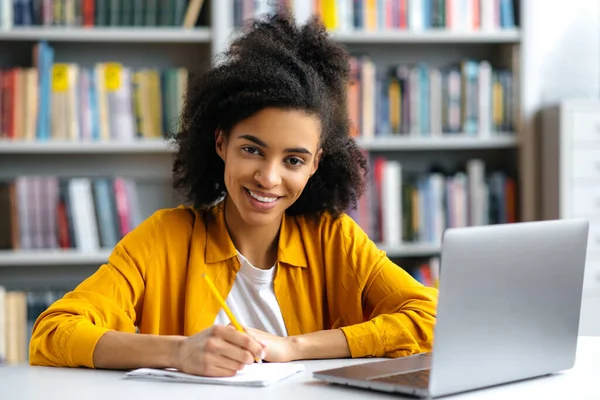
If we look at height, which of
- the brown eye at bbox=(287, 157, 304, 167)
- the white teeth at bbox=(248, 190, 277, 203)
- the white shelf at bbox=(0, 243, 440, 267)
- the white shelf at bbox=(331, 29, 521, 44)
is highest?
the white shelf at bbox=(331, 29, 521, 44)

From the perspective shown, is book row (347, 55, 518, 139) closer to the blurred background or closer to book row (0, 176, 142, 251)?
the blurred background

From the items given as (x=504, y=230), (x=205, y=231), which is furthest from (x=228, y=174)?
(x=504, y=230)

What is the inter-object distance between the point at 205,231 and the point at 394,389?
2.26ft

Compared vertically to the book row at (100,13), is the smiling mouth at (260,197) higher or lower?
lower

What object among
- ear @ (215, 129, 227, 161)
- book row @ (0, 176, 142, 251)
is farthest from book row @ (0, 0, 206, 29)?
ear @ (215, 129, 227, 161)

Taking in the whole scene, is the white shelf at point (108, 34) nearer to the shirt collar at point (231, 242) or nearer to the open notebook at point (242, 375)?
the shirt collar at point (231, 242)

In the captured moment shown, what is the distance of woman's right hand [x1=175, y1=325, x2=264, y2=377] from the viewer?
3.84 feet

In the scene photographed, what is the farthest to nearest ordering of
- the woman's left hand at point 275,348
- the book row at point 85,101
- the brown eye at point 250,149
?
the book row at point 85,101, the brown eye at point 250,149, the woman's left hand at point 275,348

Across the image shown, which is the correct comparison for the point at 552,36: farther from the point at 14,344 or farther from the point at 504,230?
the point at 504,230

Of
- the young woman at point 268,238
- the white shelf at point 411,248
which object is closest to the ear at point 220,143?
the young woman at point 268,238

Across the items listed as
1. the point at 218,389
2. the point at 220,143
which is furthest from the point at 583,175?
the point at 218,389

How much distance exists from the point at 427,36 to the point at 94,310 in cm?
201

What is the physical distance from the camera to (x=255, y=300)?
1656 mm

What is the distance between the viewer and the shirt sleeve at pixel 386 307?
1407 millimetres
